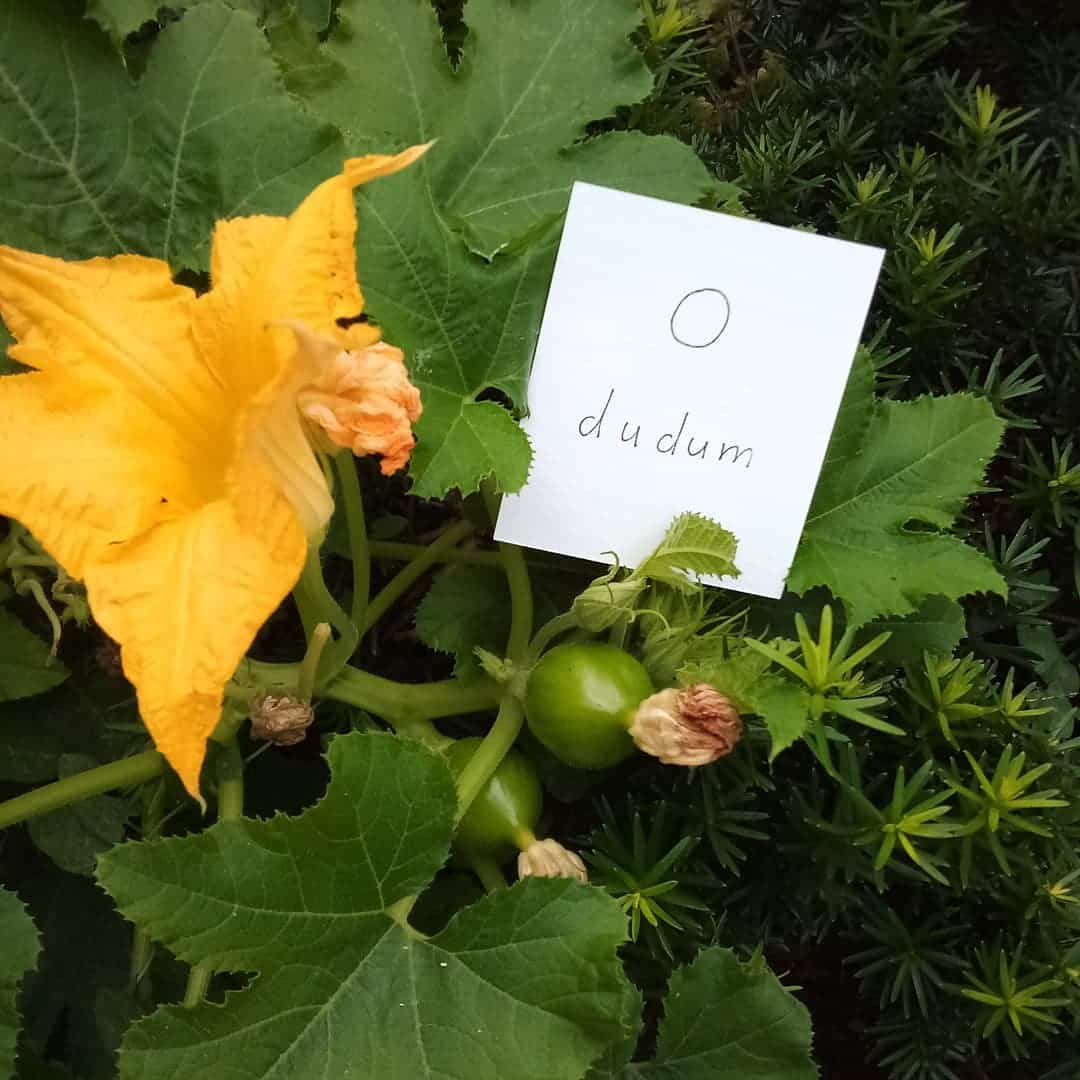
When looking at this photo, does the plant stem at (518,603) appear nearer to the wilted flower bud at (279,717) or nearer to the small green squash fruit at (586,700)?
the small green squash fruit at (586,700)

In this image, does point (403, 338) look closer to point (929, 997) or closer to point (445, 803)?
point (445, 803)

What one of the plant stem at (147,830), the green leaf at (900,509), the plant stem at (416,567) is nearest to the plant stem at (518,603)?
the plant stem at (416,567)

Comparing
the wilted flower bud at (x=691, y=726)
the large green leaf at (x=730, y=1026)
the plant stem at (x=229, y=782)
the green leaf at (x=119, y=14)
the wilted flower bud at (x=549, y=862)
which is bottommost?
the large green leaf at (x=730, y=1026)

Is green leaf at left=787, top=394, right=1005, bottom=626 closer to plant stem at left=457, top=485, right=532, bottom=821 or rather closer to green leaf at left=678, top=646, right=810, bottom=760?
green leaf at left=678, top=646, right=810, bottom=760

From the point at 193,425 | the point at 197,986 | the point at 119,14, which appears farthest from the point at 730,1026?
the point at 119,14

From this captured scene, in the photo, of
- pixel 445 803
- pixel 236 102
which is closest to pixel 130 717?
pixel 445 803
